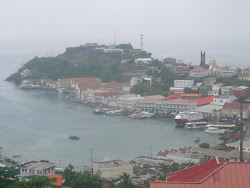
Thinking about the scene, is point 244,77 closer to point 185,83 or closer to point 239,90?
point 185,83

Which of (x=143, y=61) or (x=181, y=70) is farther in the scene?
(x=143, y=61)

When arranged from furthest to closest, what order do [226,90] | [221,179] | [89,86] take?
[89,86]
[226,90]
[221,179]

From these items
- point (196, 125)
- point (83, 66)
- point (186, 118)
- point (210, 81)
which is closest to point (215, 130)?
point (196, 125)

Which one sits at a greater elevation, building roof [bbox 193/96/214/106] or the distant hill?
the distant hill

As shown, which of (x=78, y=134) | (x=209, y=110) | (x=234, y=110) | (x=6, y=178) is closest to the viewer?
(x=6, y=178)

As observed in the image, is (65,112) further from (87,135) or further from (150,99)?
(87,135)

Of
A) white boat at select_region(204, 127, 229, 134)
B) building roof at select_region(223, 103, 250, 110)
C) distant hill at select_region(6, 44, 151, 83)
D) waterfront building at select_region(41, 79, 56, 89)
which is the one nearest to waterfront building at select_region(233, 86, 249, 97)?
building roof at select_region(223, 103, 250, 110)

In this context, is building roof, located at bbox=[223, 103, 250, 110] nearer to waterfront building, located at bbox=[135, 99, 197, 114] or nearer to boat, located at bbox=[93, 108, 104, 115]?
waterfront building, located at bbox=[135, 99, 197, 114]
